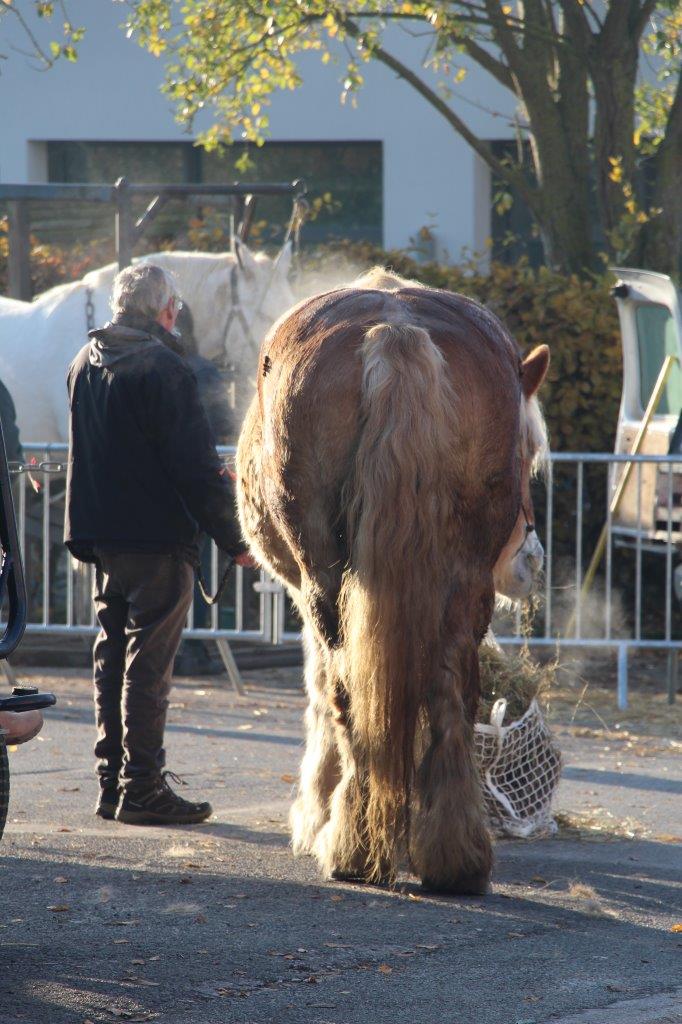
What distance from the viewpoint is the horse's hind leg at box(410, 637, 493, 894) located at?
14.5 ft

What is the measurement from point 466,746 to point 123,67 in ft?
49.5

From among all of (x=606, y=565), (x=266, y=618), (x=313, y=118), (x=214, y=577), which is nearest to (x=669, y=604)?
(x=606, y=565)

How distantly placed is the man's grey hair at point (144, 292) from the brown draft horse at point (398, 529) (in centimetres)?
101

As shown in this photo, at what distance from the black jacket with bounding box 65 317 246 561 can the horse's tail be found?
1.25m

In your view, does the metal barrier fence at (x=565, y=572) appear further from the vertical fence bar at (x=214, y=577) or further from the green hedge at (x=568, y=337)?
the green hedge at (x=568, y=337)

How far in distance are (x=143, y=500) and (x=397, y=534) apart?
1.55 m

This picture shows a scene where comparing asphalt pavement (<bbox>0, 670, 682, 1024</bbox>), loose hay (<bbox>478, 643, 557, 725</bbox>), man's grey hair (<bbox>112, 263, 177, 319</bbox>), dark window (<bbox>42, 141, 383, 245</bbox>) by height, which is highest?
dark window (<bbox>42, 141, 383, 245</bbox>)

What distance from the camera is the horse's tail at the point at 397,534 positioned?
428 cm

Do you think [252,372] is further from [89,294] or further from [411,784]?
[411,784]

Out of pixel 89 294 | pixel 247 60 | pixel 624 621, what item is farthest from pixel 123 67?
pixel 624 621

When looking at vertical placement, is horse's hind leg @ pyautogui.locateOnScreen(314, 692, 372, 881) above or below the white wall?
below

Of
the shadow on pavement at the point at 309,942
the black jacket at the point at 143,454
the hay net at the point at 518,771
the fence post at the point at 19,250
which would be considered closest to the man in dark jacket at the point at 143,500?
the black jacket at the point at 143,454

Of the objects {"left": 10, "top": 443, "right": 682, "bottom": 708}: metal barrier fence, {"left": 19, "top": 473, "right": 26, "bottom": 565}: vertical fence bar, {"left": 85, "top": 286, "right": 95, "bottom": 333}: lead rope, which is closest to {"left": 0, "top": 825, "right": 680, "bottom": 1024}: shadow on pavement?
{"left": 10, "top": 443, "right": 682, "bottom": 708}: metal barrier fence

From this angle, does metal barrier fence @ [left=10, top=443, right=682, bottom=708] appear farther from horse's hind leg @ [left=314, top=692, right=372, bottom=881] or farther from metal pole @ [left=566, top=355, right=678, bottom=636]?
horse's hind leg @ [left=314, top=692, right=372, bottom=881]
